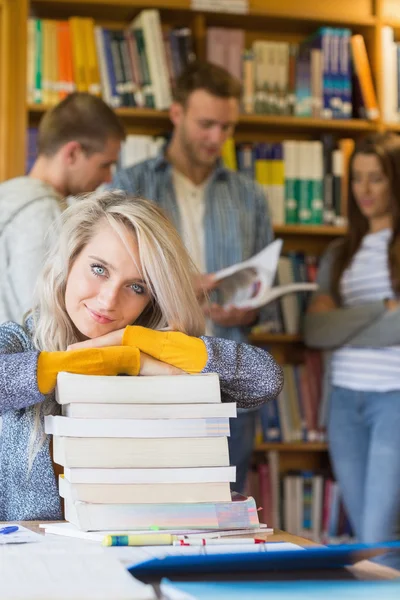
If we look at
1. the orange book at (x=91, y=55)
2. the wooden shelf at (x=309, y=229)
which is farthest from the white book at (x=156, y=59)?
the wooden shelf at (x=309, y=229)

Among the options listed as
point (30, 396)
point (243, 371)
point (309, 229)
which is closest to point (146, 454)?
point (30, 396)

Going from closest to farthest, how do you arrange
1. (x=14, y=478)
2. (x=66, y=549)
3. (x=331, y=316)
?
(x=66, y=549)
(x=14, y=478)
(x=331, y=316)

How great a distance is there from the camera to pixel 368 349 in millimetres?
2883

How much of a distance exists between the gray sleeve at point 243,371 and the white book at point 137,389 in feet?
0.64

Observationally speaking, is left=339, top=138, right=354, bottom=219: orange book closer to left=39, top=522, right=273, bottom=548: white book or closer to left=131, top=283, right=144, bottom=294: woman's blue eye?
left=131, top=283, right=144, bottom=294: woman's blue eye

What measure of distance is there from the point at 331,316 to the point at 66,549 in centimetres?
206

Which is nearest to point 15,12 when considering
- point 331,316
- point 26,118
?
point 26,118

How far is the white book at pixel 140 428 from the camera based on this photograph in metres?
1.18

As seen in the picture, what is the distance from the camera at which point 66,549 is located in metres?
1.04

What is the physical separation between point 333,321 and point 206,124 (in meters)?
0.79

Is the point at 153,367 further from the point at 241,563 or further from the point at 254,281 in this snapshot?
the point at 254,281

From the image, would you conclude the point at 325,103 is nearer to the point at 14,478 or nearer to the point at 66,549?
the point at 14,478

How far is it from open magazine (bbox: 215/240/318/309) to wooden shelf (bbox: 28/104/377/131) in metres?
1.07

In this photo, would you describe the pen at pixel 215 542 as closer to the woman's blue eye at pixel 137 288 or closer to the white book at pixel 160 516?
the white book at pixel 160 516
